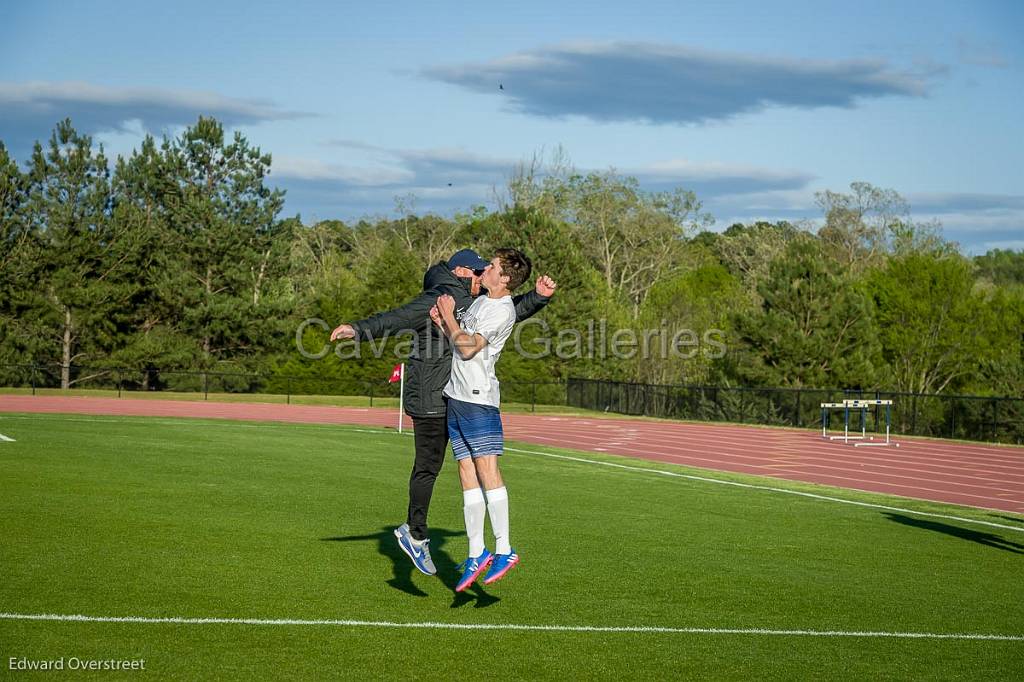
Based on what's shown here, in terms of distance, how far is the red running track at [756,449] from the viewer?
780 inches

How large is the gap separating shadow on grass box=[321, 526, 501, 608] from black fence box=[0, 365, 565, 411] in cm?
3792

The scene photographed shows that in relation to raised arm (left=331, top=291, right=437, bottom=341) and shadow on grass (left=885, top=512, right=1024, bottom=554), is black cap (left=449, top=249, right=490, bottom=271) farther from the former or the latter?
shadow on grass (left=885, top=512, right=1024, bottom=554)

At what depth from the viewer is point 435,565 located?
866 cm

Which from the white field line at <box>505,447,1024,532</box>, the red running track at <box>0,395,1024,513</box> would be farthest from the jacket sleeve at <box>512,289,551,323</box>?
the red running track at <box>0,395,1024,513</box>

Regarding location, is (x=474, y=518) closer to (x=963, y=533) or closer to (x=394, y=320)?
(x=394, y=320)

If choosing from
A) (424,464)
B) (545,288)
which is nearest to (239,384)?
(424,464)

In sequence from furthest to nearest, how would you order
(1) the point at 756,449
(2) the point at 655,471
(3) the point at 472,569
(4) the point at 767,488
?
(1) the point at 756,449, (2) the point at 655,471, (4) the point at 767,488, (3) the point at 472,569

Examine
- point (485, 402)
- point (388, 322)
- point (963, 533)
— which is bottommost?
point (963, 533)

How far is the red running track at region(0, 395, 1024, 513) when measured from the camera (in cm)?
1981

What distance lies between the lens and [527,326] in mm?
58125

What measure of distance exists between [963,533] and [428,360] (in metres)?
7.31

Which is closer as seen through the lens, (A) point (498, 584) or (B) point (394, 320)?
(B) point (394, 320)

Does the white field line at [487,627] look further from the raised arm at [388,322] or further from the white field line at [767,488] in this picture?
the white field line at [767,488]

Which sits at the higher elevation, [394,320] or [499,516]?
[394,320]
